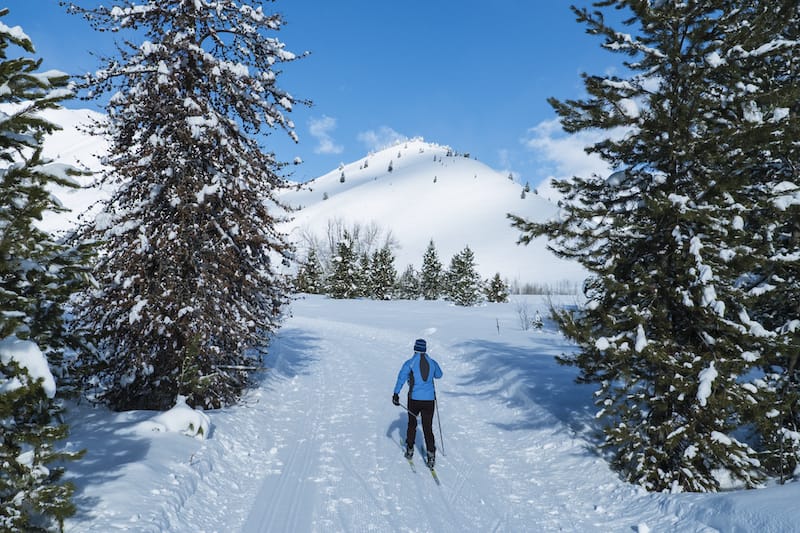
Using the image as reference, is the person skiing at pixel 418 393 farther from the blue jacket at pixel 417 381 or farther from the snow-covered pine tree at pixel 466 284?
the snow-covered pine tree at pixel 466 284

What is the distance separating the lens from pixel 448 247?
→ 446 ft

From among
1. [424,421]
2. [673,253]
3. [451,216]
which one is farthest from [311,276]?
[451,216]

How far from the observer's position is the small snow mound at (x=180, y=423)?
8000 millimetres

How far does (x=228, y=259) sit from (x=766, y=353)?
31.7ft

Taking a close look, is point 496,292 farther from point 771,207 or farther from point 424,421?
point 771,207

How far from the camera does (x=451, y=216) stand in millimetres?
160125

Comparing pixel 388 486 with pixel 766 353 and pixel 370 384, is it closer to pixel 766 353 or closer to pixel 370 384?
pixel 766 353

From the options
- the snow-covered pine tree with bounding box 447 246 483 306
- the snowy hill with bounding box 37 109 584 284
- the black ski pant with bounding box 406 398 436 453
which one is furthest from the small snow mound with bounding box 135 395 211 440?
the snowy hill with bounding box 37 109 584 284

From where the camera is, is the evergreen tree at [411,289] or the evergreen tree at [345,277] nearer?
the evergreen tree at [345,277]

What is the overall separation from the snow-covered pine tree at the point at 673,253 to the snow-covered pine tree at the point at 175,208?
256 inches

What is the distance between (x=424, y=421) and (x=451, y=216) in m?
154

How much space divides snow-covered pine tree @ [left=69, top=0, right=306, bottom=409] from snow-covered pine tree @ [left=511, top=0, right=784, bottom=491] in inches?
256

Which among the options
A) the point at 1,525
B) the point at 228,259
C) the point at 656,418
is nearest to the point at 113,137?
A: the point at 228,259

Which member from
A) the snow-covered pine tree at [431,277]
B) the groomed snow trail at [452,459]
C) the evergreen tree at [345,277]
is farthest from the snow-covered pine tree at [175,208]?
the snow-covered pine tree at [431,277]
